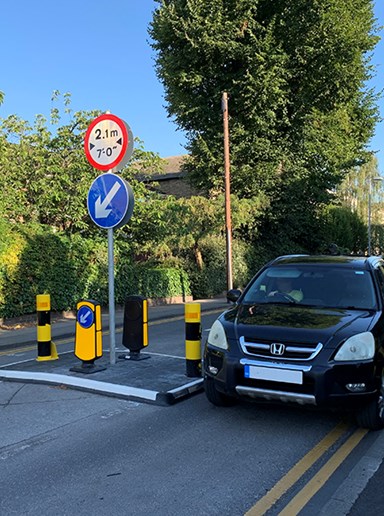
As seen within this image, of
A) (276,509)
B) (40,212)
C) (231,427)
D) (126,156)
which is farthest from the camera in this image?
(40,212)

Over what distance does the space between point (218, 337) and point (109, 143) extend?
3.40 meters

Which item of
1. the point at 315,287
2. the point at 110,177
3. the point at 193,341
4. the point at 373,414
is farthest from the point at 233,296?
the point at 110,177

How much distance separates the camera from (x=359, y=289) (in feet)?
18.6

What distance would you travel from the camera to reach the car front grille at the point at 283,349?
4.53m

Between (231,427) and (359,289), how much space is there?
2.11 meters

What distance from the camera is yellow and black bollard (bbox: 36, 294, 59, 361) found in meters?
7.54

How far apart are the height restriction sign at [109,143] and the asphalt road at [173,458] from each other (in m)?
3.18

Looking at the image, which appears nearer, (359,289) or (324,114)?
(359,289)

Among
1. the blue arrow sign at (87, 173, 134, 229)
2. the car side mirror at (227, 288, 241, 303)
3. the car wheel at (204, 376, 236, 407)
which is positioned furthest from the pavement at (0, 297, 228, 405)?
the blue arrow sign at (87, 173, 134, 229)

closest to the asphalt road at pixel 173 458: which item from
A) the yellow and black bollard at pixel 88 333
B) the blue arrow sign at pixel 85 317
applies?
the yellow and black bollard at pixel 88 333

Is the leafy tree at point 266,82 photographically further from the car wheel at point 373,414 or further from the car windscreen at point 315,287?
the car wheel at point 373,414

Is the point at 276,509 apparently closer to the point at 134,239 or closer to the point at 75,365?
the point at 75,365

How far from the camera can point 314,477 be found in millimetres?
3834

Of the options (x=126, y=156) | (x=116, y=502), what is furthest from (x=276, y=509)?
(x=126, y=156)
